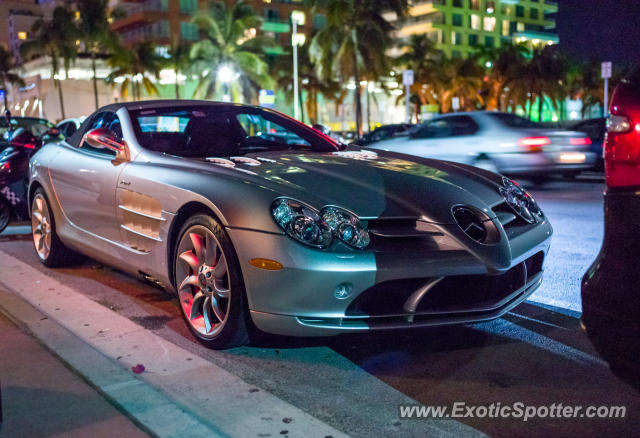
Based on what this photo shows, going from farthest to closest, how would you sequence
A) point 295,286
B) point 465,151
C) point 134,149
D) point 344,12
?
point 344,12 → point 465,151 → point 134,149 → point 295,286

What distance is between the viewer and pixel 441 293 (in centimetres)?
371

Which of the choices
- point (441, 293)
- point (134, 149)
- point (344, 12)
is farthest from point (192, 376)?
point (344, 12)

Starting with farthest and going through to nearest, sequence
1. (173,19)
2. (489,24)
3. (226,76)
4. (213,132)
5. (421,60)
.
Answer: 1. (489,24)
2. (421,60)
3. (173,19)
4. (226,76)
5. (213,132)

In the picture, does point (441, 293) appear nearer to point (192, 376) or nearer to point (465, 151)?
point (192, 376)

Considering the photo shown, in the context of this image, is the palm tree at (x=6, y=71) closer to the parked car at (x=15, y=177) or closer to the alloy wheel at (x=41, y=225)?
the parked car at (x=15, y=177)

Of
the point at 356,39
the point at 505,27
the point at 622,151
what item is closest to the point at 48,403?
the point at 622,151

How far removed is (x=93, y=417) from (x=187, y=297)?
1.19m

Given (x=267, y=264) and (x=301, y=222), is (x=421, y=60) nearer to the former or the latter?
(x=301, y=222)

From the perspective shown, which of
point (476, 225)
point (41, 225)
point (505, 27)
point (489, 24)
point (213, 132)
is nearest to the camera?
point (476, 225)

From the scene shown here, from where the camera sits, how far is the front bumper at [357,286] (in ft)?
11.6

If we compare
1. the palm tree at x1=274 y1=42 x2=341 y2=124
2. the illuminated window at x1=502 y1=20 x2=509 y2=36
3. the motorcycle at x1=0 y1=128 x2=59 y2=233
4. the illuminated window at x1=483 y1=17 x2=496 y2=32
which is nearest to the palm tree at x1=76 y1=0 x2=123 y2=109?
the palm tree at x1=274 y1=42 x2=341 y2=124

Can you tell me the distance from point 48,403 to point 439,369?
1938mm

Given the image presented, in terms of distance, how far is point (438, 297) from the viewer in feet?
12.2

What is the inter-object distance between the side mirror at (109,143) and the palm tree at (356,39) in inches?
1386
